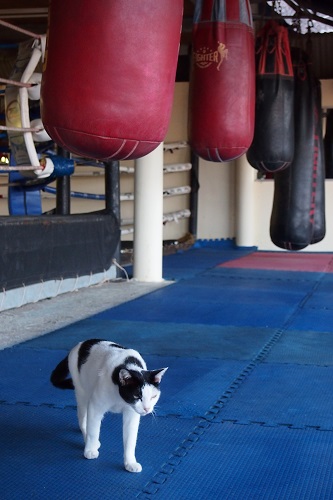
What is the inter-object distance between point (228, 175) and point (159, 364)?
27.4 feet

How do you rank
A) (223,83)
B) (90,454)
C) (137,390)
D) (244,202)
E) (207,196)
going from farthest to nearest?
(207,196) < (244,202) < (223,83) < (90,454) < (137,390)

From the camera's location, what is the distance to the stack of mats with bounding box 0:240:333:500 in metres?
2.27

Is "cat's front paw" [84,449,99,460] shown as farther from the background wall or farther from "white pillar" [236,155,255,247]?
"white pillar" [236,155,255,247]

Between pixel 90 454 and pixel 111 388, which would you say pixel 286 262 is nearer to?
pixel 90 454

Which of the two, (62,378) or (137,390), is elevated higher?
(137,390)

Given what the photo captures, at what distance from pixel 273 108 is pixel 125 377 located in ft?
9.61

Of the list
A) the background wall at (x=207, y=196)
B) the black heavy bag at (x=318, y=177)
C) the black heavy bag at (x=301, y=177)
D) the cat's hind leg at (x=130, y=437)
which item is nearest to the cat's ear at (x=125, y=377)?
the cat's hind leg at (x=130, y=437)

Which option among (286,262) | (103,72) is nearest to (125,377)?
(103,72)

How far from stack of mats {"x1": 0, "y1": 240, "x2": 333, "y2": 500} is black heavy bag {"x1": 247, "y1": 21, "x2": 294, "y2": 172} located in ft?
3.75

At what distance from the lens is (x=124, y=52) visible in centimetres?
254

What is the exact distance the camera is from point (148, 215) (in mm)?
7164

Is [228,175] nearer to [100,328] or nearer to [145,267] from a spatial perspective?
[145,267]

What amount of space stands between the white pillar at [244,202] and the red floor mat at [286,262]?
69 centimetres

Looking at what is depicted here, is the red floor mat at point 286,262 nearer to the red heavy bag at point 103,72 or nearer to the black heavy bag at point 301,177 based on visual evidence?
the black heavy bag at point 301,177
